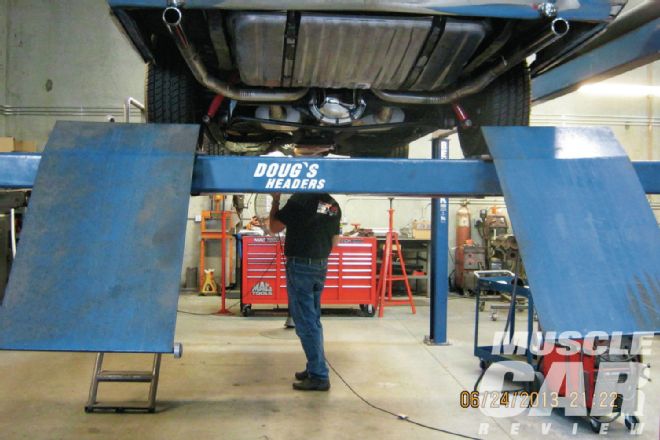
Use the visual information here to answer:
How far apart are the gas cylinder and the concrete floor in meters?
2.95

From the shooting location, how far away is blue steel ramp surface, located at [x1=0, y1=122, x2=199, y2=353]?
4.08 ft

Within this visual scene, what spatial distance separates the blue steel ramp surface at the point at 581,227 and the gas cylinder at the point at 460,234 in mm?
5939

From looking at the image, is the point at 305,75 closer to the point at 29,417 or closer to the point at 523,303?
the point at 29,417

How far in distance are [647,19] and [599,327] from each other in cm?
158

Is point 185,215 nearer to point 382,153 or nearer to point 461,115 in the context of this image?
point 461,115

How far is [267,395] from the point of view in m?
3.03

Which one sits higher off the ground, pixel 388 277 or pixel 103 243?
pixel 103 243

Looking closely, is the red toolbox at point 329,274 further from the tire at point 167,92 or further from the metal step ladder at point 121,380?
the tire at point 167,92

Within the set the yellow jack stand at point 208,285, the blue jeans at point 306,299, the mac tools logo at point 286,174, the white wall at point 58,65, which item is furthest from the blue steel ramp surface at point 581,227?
the white wall at point 58,65

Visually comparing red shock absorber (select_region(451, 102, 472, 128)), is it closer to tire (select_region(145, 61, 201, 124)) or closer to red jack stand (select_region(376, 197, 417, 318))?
tire (select_region(145, 61, 201, 124))

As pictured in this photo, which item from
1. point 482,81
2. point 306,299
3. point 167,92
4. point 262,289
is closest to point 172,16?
point 167,92

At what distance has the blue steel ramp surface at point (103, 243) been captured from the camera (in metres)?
1.24

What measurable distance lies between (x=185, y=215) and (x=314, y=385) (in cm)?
193

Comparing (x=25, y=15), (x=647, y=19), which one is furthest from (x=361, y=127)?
(x=25, y=15)
